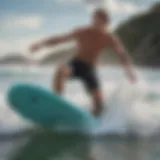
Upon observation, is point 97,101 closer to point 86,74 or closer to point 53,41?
point 86,74

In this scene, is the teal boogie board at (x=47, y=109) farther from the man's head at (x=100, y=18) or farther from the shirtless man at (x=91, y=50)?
the man's head at (x=100, y=18)

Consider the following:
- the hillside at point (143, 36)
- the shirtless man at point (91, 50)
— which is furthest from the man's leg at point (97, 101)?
the hillside at point (143, 36)

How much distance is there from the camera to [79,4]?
1.13 meters

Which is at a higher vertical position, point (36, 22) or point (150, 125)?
point (36, 22)

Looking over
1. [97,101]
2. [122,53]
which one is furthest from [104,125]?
[122,53]

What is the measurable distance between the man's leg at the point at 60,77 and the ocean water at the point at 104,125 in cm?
1

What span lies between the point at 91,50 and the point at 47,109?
17 cm

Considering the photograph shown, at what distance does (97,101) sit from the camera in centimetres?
109

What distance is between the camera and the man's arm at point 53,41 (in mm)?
1105

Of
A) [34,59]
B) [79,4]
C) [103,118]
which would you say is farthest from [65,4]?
[103,118]

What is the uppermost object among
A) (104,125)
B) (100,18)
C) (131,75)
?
(100,18)

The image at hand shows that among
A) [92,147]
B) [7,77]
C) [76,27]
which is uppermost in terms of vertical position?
[76,27]

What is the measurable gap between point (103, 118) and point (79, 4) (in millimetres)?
277

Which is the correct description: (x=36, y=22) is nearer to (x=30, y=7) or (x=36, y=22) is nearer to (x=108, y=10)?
(x=30, y=7)
